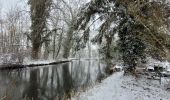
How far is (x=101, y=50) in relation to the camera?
62.7 feet

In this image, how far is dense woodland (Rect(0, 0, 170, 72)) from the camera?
6.23 metres

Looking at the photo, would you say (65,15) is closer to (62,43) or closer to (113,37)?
(62,43)

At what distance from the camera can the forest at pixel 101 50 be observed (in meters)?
7.30

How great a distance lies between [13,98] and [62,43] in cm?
3373

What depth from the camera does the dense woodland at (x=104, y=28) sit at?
6.23 m

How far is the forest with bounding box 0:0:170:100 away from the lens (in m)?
7.30

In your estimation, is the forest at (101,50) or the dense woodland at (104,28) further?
the forest at (101,50)

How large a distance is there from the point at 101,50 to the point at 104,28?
8.15ft

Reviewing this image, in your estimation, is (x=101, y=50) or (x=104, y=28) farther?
(x=101, y=50)

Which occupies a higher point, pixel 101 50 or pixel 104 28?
pixel 104 28

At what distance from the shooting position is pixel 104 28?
1711cm

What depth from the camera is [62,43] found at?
145 feet

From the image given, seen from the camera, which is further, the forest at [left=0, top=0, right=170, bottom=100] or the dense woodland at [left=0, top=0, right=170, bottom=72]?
the forest at [left=0, top=0, right=170, bottom=100]

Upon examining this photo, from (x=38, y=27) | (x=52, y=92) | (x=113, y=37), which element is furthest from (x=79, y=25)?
(x=38, y=27)
